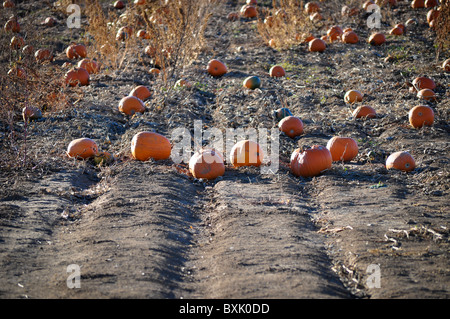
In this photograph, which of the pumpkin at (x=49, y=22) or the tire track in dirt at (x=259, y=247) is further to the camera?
the pumpkin at (x=49, y=22)

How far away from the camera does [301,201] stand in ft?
16.0

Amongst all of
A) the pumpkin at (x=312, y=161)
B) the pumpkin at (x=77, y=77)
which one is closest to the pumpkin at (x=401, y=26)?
the pumpkin at (x=77, y=77)

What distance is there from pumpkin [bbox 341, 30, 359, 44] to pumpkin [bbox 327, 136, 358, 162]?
651 cm

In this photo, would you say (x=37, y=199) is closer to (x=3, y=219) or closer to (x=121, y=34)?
(x=3, y=219)

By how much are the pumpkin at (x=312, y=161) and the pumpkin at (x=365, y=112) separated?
201 centimetres

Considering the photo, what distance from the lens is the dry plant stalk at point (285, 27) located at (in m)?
11.8

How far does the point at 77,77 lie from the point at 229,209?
525cm

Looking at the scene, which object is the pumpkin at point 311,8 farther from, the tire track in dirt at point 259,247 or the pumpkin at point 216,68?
the tire track in dirt at point 259,247

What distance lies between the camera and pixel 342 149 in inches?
230

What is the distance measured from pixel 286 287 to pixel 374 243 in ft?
3.37

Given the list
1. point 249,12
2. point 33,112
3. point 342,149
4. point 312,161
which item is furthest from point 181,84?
point 249,12

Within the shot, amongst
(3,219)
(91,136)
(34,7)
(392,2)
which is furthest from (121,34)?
(3,219)

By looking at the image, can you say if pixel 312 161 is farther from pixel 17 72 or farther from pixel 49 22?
pixel 49 22

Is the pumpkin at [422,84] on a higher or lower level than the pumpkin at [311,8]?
lower
